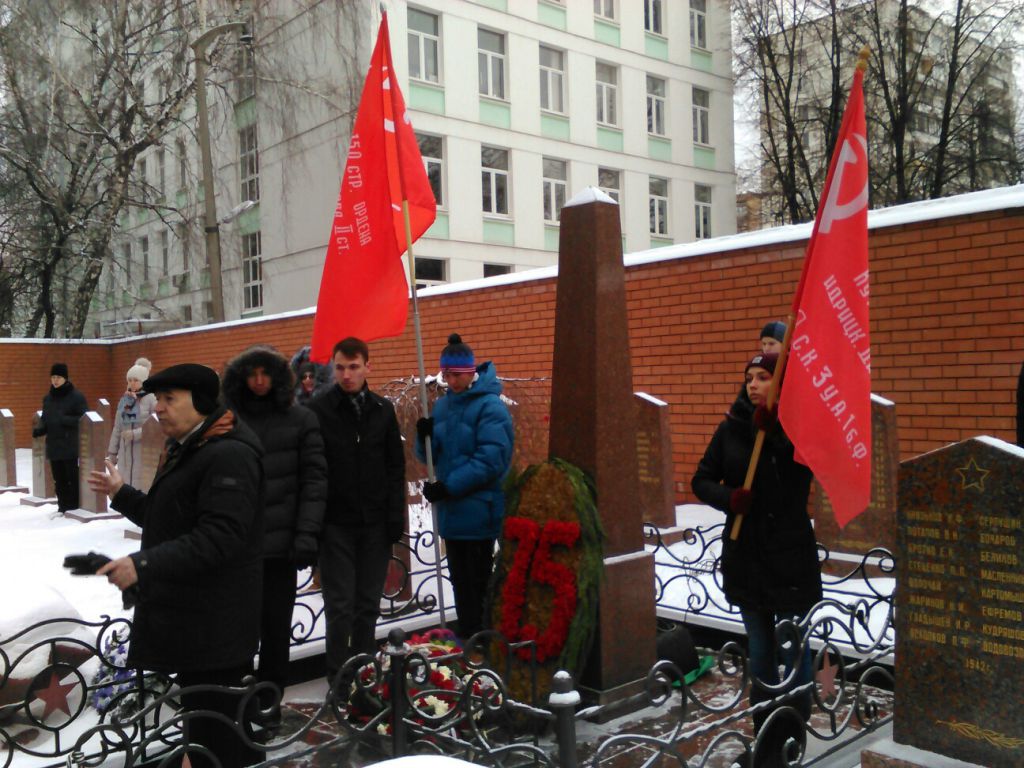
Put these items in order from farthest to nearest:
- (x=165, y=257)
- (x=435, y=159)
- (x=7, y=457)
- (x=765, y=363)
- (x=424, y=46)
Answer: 1. (x=165, y=257)
2. (x=435, y=159)
3. (x=424, y=46)
4. (x=7, y=457)
5. (x=765, y=363)

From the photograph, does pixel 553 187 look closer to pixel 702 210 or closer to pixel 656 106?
pixel 656 106

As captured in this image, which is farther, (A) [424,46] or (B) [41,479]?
(A) [424,46]

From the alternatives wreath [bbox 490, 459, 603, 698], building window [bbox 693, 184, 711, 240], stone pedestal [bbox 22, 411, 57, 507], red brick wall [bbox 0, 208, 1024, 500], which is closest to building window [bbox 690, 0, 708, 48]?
building window [bbox 693, 184, 711, 240]

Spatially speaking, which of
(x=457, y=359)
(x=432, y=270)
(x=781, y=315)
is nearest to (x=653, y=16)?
(x=432, y=270)

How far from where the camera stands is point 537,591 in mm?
4352

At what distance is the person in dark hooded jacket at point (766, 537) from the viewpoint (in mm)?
3627

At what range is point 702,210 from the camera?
28.8m

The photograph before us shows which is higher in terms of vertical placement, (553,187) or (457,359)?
(553,187)

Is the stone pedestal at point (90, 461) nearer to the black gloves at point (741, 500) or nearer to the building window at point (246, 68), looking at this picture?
the black gloves at point (741, 500)

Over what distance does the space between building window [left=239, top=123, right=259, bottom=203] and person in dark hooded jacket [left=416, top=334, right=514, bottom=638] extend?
2170 centimetres

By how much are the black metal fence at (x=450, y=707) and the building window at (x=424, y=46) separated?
18.6m

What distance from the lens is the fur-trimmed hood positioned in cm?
430

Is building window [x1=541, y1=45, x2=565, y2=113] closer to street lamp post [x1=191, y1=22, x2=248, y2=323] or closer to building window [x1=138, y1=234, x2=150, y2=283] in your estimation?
street lamp post [x1=191, y1=22, x2=248, y2=323]

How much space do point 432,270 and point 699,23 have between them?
44.6 ft
